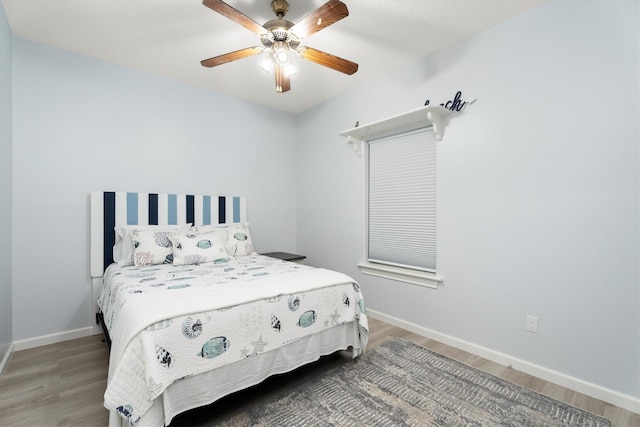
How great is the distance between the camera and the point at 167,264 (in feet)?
9.25

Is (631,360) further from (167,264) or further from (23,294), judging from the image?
(23,294)

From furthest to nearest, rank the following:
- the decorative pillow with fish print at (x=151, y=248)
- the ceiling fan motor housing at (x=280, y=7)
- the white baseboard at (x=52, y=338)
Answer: the decorative pillow with fish print at (x=151, y=248) → the white baseboard at (x=52, y=338) → the ceiling fan motor housing at (x=280, y=7)

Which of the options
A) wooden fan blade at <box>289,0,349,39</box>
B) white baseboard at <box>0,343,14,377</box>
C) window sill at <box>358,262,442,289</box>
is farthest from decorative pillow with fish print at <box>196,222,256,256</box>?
wooden fan blade at <box>289,0,349,39</box>

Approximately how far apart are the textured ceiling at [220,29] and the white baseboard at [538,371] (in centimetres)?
259

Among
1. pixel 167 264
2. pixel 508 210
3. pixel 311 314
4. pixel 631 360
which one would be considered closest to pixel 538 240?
pixel 508 210

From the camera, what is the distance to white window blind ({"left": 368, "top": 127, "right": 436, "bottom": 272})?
2.91m

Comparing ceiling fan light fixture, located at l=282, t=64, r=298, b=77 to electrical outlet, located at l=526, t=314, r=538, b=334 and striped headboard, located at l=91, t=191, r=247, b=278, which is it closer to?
striped headboard, located at l=91, t=191, r=247, b=278

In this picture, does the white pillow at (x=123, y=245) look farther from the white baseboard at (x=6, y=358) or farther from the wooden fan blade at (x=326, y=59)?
the wooden fan blade at (x=326, y=59)

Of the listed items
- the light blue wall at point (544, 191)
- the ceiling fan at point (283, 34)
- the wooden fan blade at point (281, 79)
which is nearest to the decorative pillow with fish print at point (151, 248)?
the ceiling fan at point (283, 34)

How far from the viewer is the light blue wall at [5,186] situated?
2.21m

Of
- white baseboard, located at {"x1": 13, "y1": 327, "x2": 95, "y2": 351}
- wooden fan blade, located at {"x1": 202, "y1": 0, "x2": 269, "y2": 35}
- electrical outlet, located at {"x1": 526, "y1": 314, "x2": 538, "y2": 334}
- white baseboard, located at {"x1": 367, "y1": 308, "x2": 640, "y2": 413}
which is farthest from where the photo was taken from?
white baseboard, located at {"x1": 13, "y1": 327, "x2": 95, "y2": 351}

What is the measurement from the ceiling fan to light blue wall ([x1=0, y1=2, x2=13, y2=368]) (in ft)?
4.92

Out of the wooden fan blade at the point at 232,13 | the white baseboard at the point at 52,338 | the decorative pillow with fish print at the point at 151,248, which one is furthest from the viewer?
the decorative pillow with fish print at the point at 151,248

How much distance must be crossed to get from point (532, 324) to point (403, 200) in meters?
1.50
